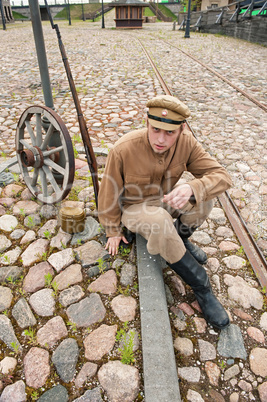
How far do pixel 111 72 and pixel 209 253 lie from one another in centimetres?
891

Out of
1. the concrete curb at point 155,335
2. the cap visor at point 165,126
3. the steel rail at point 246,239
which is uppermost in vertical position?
the cap visor at point 165,126

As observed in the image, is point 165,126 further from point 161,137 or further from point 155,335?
point 155,335

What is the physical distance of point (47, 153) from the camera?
315cm

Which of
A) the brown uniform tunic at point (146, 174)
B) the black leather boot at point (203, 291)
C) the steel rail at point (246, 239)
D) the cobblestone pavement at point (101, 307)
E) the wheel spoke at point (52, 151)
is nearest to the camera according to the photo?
the cobblestone pavement at point (101, 307)

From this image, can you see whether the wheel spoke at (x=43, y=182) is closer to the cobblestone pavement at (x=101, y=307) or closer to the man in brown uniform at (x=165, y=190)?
the cobblestone pavement at (x=101, y=307)

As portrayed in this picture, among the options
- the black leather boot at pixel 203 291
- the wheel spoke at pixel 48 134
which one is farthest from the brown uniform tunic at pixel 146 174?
the wheel spoke at pixel 48 134

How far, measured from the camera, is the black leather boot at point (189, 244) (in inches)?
109

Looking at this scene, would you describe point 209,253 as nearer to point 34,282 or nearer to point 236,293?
point 236,293

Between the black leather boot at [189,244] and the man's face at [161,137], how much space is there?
2.59 feet

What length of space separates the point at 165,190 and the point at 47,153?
130 cm

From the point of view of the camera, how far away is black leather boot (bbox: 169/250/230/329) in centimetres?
228

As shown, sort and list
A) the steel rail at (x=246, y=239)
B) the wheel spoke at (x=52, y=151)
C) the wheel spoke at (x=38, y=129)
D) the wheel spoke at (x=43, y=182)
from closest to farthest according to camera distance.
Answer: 1. the steel rail at (x=246, y=239)
2. the wheel spoke at (x=52, y=151)
3. the wheel spoke at (x=38, y=129)
4. the wheel spoke at (x=43, y=182)

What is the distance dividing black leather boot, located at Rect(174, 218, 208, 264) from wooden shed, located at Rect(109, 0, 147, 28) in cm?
3265

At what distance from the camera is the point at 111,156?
8.12ft
